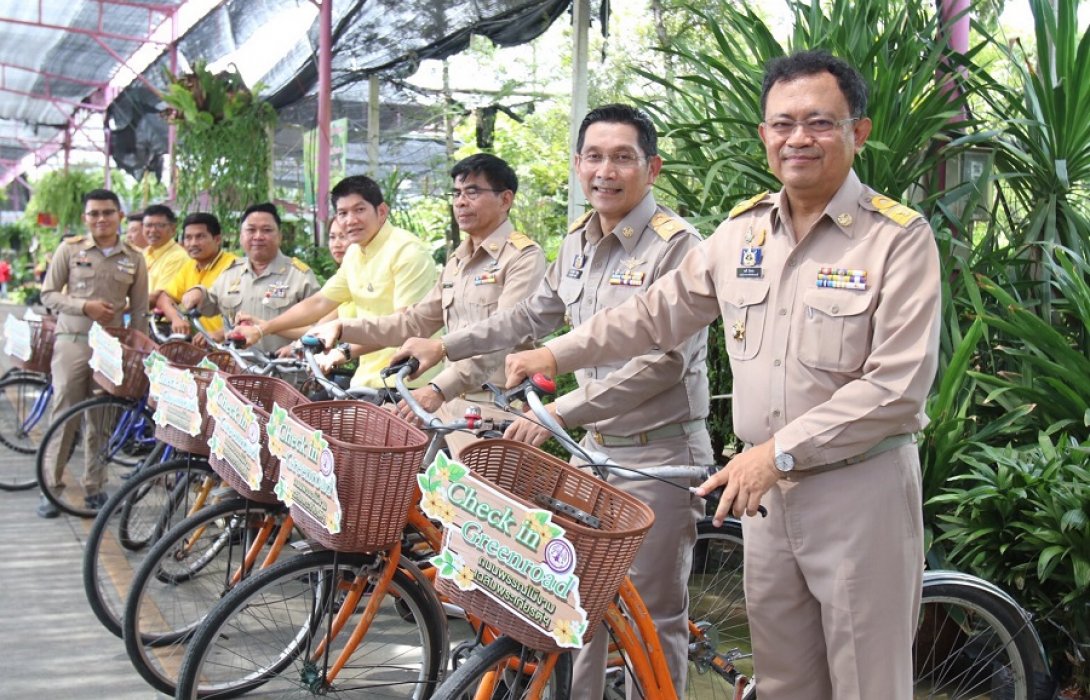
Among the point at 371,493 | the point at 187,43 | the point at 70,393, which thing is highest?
the point at 187,43

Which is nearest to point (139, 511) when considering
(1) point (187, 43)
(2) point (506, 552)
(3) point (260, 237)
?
(3) point (260, 237)

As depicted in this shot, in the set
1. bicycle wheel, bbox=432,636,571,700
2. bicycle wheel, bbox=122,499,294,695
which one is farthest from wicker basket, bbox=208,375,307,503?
bicycle wheel, bbox=432,636,571,700

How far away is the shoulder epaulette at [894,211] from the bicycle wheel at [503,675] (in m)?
1.10

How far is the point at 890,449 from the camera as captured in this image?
213 cm

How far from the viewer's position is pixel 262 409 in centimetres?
306

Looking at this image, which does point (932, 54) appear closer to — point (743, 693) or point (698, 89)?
point (698, 89)

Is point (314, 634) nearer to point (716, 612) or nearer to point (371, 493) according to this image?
point (371, 493)

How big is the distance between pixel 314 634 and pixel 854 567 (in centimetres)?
151

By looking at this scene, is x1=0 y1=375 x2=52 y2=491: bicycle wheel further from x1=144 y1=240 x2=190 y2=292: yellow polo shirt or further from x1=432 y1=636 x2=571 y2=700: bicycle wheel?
x1=432 y1=636 x2=571 y2=700: bicycle wheel

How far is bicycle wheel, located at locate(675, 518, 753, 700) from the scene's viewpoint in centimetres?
287

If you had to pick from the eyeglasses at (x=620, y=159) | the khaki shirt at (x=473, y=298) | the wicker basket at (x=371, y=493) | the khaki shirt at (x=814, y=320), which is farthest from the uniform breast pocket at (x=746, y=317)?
the khaki shirt at (x=473, y=298)

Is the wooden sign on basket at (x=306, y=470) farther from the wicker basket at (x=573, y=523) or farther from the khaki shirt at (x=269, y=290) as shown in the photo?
the khaki shirt at (x=269, y=290)

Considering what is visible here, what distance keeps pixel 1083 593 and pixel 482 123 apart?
8312mm

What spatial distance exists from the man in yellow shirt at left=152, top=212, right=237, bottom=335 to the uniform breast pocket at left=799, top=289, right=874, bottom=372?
4546 millimetres
